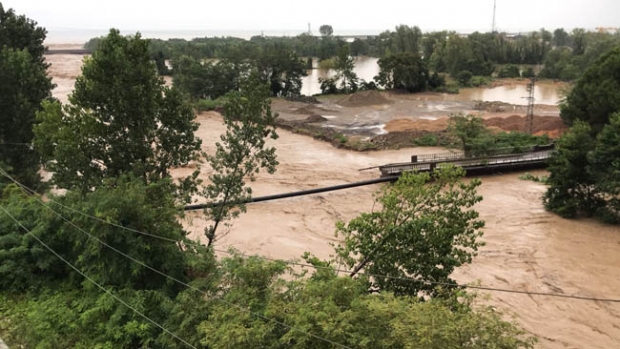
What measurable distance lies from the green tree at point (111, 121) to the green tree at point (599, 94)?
29.9 m

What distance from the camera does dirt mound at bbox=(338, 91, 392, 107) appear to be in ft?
186

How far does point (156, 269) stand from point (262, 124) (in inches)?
192

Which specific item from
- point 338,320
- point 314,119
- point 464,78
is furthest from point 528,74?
point 338,320

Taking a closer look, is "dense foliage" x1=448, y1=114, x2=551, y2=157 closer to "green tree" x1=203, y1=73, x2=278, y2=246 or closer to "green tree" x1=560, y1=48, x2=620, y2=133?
"green tree" x1=560, y1=48, x2=620, y2=133

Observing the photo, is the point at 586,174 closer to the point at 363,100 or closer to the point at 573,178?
the point at 573,178

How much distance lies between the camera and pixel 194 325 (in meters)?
9.37

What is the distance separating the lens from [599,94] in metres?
32.4

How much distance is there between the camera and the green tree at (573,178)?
22.1 m

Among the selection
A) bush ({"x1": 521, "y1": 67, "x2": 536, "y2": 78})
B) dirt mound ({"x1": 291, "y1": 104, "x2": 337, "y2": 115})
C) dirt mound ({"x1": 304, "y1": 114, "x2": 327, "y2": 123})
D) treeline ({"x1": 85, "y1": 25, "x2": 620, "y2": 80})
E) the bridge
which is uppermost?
treeline ({"x1": 85, "y1": 25, "x2": 620, "y2": 80})

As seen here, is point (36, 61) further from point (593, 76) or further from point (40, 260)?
point (593, 76)

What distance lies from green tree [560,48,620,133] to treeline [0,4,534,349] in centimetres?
2649

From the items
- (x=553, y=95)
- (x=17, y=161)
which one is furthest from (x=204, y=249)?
(x=553, y=95)

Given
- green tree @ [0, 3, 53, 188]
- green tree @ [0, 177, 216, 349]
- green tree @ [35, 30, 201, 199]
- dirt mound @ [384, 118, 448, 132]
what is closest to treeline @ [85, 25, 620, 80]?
dirt mound @ [384, 118, 448, 132]

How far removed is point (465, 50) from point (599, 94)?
173 feet
